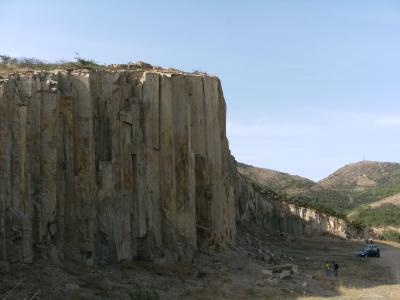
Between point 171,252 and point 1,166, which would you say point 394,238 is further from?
point 1,166

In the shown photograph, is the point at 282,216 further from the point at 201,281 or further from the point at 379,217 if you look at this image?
the point at 379,217

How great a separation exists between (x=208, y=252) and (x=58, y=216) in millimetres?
9441

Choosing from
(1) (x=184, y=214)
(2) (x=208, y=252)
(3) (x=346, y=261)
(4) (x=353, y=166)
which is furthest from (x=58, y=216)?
(4) (x=353, y=166)

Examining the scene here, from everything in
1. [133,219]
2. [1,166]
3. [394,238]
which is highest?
[1,166]

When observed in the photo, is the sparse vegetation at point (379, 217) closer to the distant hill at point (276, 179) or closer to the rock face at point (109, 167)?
the distant hill at point (276, 179)

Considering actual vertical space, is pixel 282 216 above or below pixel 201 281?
above

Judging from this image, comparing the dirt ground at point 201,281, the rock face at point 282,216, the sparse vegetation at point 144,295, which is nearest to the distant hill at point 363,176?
the rock face at point 282,216

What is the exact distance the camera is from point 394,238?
74000 millimetres

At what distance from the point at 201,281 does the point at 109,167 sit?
6.06 m

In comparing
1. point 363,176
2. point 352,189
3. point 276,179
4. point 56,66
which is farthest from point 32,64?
point 363,176

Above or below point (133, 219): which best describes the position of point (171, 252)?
below

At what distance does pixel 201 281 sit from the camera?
2278cm

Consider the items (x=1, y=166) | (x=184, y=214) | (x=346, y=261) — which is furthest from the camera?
(x=346, y=261)

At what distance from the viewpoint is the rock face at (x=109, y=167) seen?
63.4 feet
